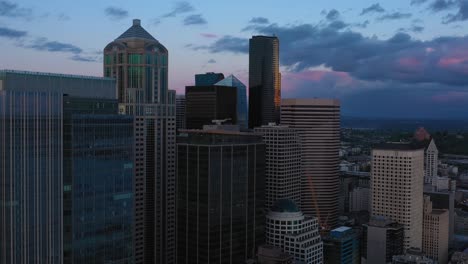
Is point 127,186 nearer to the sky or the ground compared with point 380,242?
nearer to the sky

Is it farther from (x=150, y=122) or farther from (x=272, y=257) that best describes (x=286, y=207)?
(x=150, y=122)

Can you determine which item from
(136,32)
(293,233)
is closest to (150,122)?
(136,32)

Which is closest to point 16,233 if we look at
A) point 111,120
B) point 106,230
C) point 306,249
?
point 106,230

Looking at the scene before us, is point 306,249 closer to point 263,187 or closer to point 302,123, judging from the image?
point 263,187

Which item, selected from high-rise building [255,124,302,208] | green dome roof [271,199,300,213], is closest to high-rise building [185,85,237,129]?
high-rise building [255,124,302,208]

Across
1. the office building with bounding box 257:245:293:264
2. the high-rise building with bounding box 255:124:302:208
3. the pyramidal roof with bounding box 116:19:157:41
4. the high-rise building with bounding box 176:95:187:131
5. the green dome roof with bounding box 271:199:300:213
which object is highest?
the pyramidal roof with bounding box 116:19:157:41

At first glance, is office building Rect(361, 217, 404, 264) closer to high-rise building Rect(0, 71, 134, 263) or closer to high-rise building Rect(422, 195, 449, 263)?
high-rise building Rect(422, 195, 449, 263)
